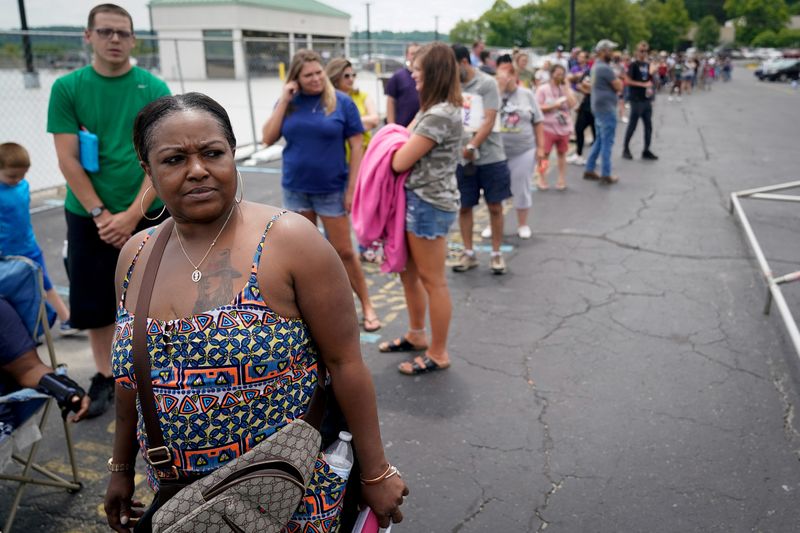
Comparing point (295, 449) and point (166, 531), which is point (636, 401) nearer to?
point (295, 449)

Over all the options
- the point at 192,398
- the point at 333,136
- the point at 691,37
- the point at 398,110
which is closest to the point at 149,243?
the point at 192,398

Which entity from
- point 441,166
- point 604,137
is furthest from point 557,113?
point 441,166

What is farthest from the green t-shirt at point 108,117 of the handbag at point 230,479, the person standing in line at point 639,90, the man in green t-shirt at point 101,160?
the person standing in line at point 639,90

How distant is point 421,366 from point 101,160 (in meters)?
2.19

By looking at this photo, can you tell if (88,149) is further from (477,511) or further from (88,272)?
(477,511)

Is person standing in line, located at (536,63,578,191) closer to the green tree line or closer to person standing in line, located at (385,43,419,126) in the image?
person standing in line, located at (385,43,419,126)

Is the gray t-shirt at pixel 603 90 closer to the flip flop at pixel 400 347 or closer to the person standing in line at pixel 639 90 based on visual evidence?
the person standing in line at pixel 639 90

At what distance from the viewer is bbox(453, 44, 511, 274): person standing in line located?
5254 mm

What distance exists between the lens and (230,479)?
1398 millimetres

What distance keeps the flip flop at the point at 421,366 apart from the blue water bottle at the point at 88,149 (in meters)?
2.12

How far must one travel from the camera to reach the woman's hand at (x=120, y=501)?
72.4 inches

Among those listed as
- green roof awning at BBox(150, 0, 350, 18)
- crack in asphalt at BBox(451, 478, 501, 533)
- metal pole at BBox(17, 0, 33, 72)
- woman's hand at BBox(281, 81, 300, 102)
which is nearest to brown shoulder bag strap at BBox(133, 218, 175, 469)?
crack in asphalt at BBox(451, 478, 501, 533)

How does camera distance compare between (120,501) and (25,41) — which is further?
(25,41)

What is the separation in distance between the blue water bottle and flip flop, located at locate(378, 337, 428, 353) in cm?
210
